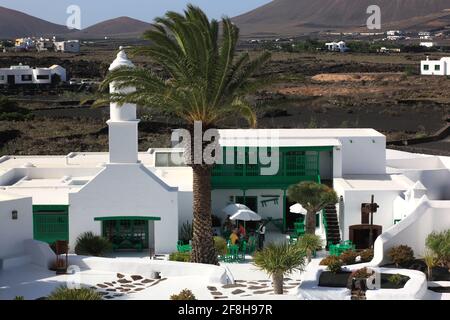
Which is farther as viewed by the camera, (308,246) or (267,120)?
(267,120)

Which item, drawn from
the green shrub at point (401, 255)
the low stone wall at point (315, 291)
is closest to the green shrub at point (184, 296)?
the low stone wall at point (315, 291)

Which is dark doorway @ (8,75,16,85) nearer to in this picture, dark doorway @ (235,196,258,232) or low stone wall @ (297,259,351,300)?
dark doorway @ (235,196,258,232)

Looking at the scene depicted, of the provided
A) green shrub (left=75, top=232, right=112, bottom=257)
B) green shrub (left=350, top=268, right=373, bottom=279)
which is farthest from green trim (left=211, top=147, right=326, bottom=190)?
green shrub (left=350, top=268, right=373, bottom=279)

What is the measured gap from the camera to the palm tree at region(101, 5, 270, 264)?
19891mm

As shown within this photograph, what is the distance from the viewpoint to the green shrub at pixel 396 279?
1786cm

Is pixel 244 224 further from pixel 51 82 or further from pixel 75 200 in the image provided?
pixel 51 82

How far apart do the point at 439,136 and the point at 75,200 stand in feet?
92.1

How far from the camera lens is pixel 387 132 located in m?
55.8

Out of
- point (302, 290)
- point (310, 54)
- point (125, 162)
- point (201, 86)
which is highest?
point (310, 54)

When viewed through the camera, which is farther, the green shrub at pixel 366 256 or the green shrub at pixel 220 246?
the green shrub at pixel 220 246

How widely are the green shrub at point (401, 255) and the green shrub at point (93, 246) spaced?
762cm

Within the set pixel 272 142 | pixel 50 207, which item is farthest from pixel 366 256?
pixel 50 207

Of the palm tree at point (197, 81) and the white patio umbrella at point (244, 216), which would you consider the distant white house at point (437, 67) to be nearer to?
the white patio umbrella at point (244, 216)
